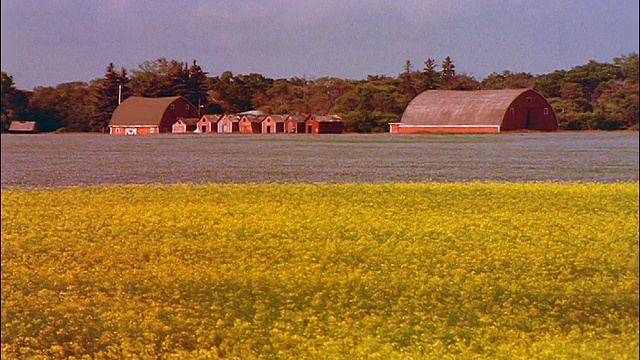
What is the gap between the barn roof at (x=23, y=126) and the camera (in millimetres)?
14514

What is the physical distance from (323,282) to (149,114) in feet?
40.4

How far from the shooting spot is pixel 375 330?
828 cm

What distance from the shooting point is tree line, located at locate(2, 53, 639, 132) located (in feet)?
58.5

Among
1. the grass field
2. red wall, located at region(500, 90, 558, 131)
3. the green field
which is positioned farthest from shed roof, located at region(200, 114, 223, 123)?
red wall, located at region(500, 90, 558, 131)

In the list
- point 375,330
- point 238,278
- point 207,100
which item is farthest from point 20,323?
point 207,100

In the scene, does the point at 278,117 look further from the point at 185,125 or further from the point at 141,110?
the point at 141,110

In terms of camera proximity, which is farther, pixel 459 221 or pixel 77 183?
pixel 77 183

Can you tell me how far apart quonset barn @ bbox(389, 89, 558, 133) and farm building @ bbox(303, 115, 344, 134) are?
70.3 inches

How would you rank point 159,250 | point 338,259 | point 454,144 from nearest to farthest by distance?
point 338,259 → point 159,250 → point 454,144

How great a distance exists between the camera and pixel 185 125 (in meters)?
21.7

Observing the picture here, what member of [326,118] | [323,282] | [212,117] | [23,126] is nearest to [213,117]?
[212,117]

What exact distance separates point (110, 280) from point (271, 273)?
7.06 feet

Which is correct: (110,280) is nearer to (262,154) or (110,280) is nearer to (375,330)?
(375,330)

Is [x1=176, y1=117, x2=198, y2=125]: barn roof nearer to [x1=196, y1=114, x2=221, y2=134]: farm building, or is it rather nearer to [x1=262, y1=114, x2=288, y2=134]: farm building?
[x1=196, y1=114, x2=221, y2=134]: farm building
